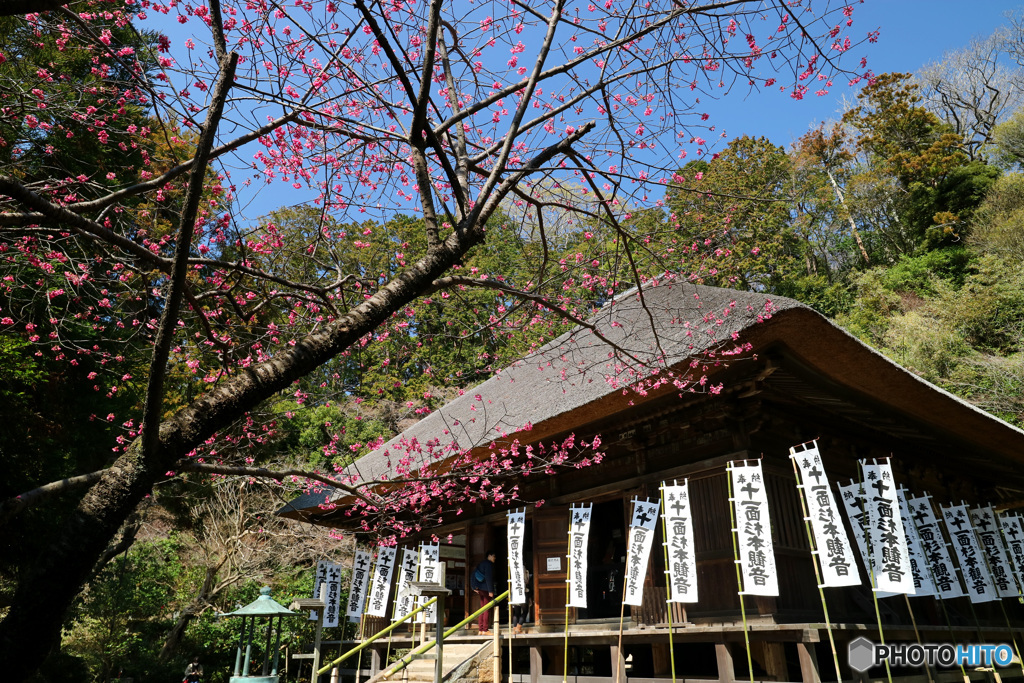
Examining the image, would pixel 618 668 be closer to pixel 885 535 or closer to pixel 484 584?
pixel 885 535

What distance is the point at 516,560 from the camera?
6840 mm

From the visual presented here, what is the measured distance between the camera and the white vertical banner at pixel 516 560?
675 centimetres

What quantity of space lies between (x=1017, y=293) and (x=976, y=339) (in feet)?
4.52

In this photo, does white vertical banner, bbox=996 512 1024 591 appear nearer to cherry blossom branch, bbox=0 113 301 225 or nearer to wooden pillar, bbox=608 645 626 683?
wooden pillar, bbox=608 645 626 683

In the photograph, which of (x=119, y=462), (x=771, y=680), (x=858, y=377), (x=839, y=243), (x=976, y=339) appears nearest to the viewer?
(x=119, y=462)

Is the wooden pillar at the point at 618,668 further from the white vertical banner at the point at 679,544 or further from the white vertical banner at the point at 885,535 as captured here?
the white vertical banner at the point at 885,535

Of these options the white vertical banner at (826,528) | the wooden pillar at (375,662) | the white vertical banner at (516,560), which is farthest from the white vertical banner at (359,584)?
the white vertical banner at (826,528)

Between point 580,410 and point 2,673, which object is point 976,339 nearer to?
point 580,410

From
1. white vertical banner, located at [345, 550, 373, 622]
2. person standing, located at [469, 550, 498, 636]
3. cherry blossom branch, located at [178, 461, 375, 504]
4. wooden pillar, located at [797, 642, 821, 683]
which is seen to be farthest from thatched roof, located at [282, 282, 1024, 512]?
wooden pillar, located at [797, 642, 821, 683]

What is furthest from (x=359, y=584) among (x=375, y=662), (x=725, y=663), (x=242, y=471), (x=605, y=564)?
(x=242, y=471)

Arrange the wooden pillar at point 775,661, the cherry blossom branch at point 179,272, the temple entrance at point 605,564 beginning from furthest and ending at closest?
1. the temple entrance at point 605,564
2. the wooden pillar at point 775,661
3. the cherry blossom branch at point 179,272

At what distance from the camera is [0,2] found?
208cm

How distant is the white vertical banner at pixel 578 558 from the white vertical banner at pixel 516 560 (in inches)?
27.8

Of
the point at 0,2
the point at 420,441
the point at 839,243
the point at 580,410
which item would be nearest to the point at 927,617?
the point at 580,410
